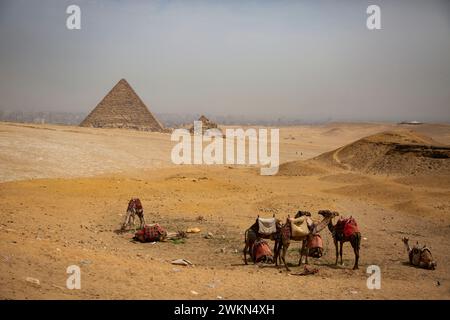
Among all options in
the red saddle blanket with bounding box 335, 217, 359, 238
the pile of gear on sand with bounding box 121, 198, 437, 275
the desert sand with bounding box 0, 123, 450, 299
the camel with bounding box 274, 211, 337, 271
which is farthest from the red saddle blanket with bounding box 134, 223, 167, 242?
the red saddle blanket with bounding box 335, 217, 359, 238

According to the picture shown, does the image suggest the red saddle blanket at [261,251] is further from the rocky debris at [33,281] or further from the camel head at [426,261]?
the rocky debris at [33,281]

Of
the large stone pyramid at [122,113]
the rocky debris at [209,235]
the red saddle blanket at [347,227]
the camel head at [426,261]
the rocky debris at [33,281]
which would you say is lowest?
the rocky debris at [209,235]

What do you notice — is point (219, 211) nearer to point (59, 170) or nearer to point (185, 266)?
point (185, 266)

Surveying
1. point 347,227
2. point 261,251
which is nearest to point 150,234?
point 261,251

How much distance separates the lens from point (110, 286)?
267 inches

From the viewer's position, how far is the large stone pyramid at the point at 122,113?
176 feet

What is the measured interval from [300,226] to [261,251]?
3.38ft

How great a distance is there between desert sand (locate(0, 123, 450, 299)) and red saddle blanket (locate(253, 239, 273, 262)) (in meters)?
0.36

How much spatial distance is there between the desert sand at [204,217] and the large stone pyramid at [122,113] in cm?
2262

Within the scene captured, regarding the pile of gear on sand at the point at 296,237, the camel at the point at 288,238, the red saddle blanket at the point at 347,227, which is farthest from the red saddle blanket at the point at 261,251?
the red saddle blanket at the point at 347,227

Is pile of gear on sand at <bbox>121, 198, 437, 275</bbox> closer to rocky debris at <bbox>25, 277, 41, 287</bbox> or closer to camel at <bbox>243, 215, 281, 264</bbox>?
camel at <bbox>243, 215, 281, 264</bbox>

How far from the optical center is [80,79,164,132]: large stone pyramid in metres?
53.6

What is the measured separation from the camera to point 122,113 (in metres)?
54.9

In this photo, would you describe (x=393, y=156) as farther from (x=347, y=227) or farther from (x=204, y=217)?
(x=347, y=227)
